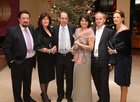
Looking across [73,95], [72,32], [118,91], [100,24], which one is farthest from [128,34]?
[118,91]

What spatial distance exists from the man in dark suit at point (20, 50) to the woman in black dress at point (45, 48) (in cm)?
12

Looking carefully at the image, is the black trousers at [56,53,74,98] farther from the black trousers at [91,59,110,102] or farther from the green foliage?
the green foliage

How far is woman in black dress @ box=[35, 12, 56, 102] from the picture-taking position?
4.86m

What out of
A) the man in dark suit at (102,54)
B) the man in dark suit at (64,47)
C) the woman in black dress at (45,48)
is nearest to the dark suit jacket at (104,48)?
the man in dark suit at (102,54)

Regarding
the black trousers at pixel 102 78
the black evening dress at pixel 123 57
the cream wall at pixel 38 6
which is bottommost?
the black trousers at pixel 102 78

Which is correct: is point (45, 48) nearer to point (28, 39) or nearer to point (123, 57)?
point (28, 39)

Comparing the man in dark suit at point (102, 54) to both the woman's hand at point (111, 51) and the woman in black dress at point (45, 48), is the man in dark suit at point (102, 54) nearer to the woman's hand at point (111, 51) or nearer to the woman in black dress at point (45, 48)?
the woman's hand at point (111, 51)

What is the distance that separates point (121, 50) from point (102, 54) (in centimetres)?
32

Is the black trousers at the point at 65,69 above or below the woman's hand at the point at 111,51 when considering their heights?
below

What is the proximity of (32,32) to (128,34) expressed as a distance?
1.51m

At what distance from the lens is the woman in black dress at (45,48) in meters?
4.86

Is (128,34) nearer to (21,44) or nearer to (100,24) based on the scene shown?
(100,24)

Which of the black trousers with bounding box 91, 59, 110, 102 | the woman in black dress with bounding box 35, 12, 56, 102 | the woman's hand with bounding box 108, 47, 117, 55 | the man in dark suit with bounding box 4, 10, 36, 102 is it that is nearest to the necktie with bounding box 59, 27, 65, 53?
the woman in black dress with bounding box 35, 12, 56, 102

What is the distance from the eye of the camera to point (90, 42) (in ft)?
15.3
